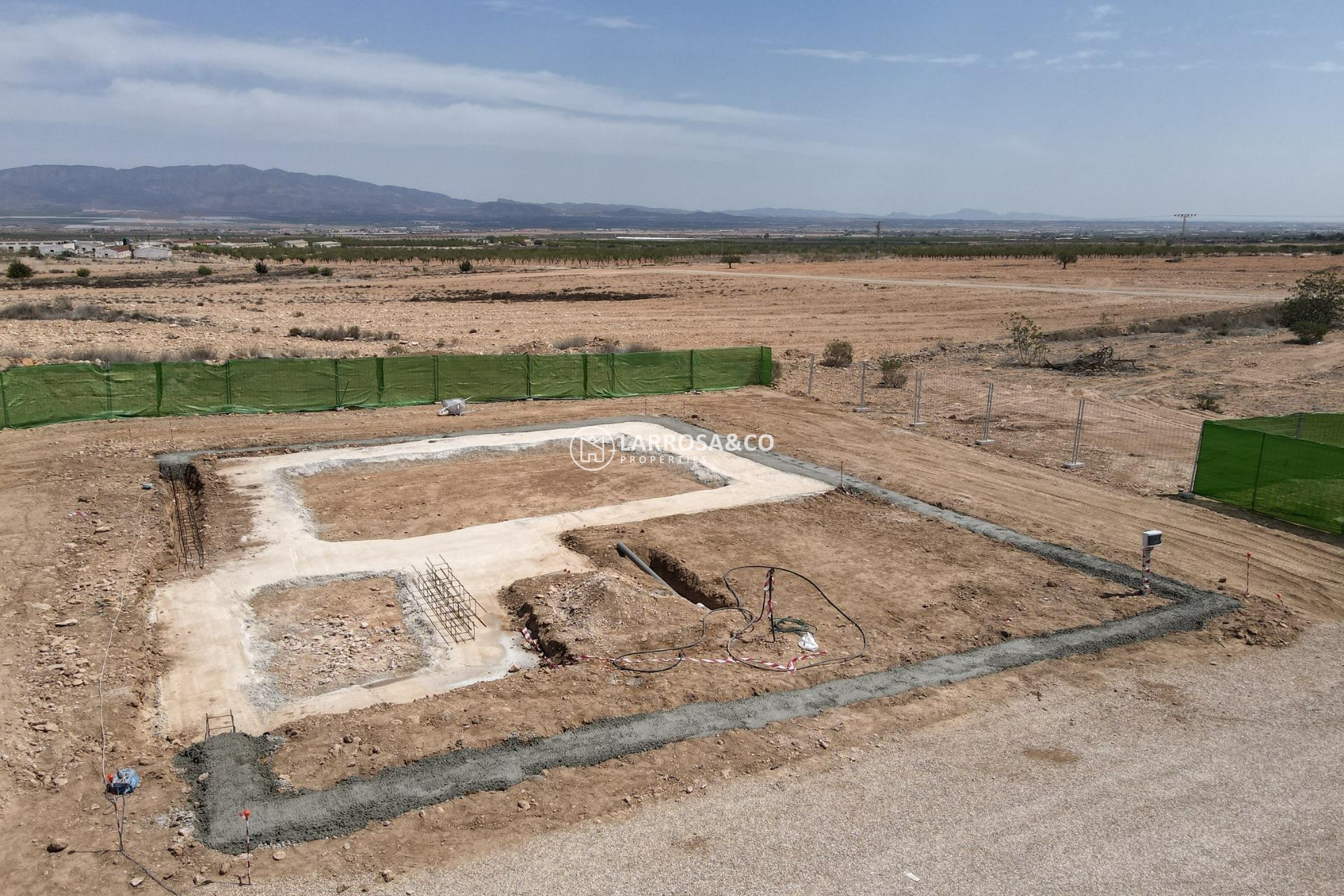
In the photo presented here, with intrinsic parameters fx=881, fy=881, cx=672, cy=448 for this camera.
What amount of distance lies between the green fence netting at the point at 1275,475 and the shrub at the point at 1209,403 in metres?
8.04

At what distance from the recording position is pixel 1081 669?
11523 millimetres

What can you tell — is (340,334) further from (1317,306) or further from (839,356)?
(1317,306)

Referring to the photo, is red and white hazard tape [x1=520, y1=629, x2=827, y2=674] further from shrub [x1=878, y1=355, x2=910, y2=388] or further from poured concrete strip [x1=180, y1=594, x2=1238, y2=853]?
shrub [x1=878, y1=355, x2=910, y2=388]

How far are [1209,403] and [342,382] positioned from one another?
27.0 m

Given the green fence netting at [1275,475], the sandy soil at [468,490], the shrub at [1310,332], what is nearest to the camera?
the green fence netting at [1275,475]

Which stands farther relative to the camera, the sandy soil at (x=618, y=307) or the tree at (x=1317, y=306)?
the tree at (x=1317, y=306)

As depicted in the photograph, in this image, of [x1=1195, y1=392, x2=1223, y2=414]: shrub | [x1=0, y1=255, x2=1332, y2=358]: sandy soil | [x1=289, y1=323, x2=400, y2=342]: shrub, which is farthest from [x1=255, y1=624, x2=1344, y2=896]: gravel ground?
[x1=289, y1=323, x2=400, y2=342]: shrub

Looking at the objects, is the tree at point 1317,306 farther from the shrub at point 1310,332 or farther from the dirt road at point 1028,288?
the dirt road at point 1028,288

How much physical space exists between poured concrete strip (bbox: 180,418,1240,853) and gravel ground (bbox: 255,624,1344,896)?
0.79 m

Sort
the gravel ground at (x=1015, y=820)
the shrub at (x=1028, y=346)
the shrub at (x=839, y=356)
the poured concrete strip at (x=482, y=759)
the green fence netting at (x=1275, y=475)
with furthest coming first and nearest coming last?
the shrub at (x=839, y=356)
the shrub at (x=1028, y=346)
the green fence netting at (x=1275, y=475)
the poured concrete strip at (x=482, y=759)
the gravel ground at (x=1015, y=820)

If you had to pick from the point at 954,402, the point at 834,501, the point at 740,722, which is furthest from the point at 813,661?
the point at 954,402

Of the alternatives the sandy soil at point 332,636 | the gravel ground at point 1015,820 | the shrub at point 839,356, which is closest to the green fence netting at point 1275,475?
the gravel ground at point 1015,820

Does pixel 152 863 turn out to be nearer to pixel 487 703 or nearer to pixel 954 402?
pixel 487 703

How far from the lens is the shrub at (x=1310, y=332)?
39.3m
